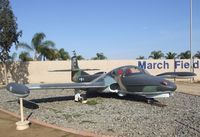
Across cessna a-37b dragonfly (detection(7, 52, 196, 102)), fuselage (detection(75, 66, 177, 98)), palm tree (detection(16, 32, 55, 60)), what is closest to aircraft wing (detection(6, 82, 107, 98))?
cessna a-37b dragonfly (detection(7, 52, 196, 102))

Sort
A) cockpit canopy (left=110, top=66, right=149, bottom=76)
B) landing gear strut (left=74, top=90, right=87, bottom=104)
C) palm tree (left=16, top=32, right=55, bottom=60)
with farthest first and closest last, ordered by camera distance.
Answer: palm tree (left=16, top=32, right=55, bottom=60), landing gear strut (left=74, top=90, right=87, bottom=104), cockpit canopy (left=110, top=66, right=149, bottom=76)

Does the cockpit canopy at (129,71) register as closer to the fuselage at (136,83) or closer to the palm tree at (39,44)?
the fuselage at (136,83)

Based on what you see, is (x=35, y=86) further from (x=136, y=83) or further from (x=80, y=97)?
(x=136, y=83)

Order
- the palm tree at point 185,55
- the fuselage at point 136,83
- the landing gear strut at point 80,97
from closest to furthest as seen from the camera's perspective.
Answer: the fuselage at point 136,83, the landing gear strut at point 80,97, the palm tree at point 185,55

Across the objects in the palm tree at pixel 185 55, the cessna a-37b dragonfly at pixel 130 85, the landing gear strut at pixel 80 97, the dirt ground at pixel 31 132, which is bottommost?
the dirt ground at pixel 31 132

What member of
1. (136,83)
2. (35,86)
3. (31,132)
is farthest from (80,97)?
(31,132)

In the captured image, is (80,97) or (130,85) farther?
(80,97)

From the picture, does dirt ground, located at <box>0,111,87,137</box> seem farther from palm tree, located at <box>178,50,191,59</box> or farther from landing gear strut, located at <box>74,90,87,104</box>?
palm tree, located at <box>178,50,191,59</box>

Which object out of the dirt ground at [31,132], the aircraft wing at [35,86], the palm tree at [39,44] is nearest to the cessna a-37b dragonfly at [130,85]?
the aircraft wing at [35,86]

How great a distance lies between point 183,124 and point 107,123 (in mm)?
2199

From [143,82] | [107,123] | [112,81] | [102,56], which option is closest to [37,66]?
[112,81]

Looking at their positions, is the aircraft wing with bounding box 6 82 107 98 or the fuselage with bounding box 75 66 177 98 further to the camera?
the fuselage with bounding box 75 66 177 98

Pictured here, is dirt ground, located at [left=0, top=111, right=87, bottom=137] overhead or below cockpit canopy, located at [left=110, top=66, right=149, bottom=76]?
below

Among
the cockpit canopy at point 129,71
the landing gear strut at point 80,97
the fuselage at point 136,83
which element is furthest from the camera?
the landing gear strut at point 80,97
